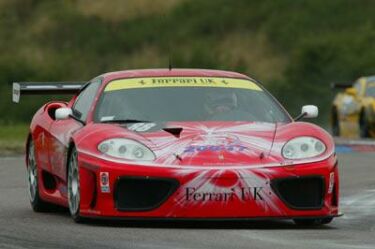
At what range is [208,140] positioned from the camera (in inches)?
396

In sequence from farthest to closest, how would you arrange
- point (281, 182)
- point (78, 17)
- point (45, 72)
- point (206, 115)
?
1. point (78, 17)
2. point (45, 72)
3. point (206, 115)
4. point (281, 182)

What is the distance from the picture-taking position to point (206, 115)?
10.9 m

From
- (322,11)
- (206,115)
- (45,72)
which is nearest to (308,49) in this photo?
(322,11)

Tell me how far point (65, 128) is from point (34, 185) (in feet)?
3.55

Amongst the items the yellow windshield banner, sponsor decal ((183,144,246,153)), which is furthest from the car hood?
the yellow windshield banner

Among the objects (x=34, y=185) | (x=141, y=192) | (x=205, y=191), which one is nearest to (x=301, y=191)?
(x=205, y=191)

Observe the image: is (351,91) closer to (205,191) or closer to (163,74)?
(163,74)

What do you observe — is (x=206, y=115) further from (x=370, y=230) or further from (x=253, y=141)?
(x=370, y=230)

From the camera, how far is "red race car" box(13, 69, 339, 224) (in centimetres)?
974

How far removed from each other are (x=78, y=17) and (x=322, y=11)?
8156 millimetres

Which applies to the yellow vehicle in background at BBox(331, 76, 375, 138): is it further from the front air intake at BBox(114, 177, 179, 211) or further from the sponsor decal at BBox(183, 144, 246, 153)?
the front air intake at BBox(114, 177, 179, 211)

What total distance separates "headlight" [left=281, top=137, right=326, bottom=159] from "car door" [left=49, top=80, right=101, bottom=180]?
1.64 metres

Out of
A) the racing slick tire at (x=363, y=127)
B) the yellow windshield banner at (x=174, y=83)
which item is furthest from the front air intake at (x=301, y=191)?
the racing slick tire at (x=363, y=127)

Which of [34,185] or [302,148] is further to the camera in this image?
[34,185]
